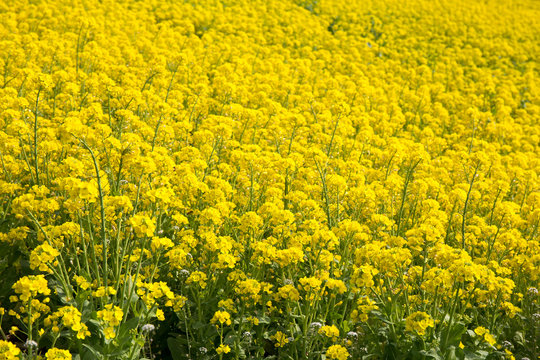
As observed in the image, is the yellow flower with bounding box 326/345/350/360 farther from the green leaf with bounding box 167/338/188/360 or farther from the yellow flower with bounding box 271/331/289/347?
the green leaf with bounding box 167/338/188/360

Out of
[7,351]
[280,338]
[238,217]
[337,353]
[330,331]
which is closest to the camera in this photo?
[7,351]

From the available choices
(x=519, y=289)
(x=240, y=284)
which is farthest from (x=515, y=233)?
(x=240, y=284)

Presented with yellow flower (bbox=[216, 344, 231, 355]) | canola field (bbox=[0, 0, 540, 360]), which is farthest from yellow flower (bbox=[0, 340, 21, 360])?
yellow flower (bbox=[216, 344, 231, 355])

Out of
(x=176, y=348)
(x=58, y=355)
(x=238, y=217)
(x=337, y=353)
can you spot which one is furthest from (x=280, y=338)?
(x=58, y=355)

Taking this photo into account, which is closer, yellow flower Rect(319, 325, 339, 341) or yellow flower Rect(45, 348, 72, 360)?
yellow flower Rect(45, 348, 72, 360)

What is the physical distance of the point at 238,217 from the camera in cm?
516

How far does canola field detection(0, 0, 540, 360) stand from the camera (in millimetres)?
3984

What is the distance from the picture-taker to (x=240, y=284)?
421 centimetres

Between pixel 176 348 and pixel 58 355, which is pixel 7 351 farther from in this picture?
pixel 176 348

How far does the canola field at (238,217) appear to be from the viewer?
3984 millimetres

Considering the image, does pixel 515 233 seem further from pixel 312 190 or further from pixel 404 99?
pixel 404 99

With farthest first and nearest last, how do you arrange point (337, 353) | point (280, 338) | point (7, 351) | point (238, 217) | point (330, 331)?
1. point (238, 217)
2. point (280, 338)
3. point (330, 331)
4. point (337, 353)
5. point (7, 351)

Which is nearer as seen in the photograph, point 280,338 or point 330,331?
point 330,331

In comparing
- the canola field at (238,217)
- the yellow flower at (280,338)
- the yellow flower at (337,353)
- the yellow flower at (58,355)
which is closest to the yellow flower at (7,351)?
the canola field at (238,217)
